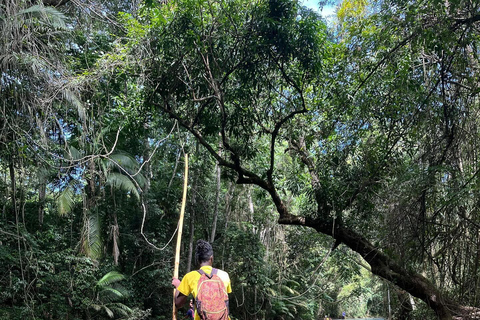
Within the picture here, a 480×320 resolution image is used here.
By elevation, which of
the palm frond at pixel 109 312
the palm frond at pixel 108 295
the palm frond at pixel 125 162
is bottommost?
the palm frond at pixel 109 312

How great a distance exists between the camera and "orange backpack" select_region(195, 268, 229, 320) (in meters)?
3.10

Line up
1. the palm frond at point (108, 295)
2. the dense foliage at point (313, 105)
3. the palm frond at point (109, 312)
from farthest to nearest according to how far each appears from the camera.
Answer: the palm frond at point (108, 295), the palm frond at point (109, 312), the dense foliage at point (313, 105)

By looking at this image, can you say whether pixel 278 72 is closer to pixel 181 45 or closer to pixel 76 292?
pixel 181 45

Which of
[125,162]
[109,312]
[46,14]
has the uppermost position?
[46,14]

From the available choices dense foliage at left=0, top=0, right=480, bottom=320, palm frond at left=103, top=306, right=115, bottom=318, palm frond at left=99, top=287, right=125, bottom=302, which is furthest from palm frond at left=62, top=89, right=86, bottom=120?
palm frond at left=99, top=287, right=125, bottom=302

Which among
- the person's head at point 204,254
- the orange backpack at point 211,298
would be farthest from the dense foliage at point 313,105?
the orange backpack at point 211,298

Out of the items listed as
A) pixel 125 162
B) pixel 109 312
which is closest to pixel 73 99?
pixel 125 162

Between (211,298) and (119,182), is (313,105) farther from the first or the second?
(119,182)

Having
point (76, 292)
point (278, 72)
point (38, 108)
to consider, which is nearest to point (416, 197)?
point (278, 72)

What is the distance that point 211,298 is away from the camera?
314cm

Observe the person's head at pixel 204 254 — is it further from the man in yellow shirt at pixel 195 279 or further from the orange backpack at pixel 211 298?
the orange backpack at pixel 211 298

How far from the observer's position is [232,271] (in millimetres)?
12906

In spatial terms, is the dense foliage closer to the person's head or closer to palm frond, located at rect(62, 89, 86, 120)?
palm frond, located at rect(62, 89, 86, 120)

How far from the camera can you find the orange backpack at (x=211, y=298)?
310 cm
